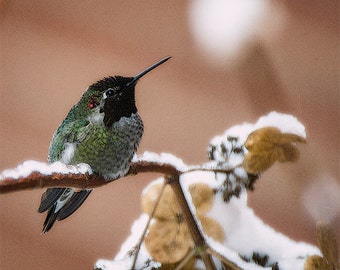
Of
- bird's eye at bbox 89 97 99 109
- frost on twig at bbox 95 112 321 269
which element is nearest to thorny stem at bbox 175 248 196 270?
frost on twig at bbox 95 112 321 269

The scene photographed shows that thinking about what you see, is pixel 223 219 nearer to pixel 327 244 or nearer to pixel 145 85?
pixel 327 244

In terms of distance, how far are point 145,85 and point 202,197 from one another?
34cm

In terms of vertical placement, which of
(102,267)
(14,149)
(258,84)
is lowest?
(102,267)

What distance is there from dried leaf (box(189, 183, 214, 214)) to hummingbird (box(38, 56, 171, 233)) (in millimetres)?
144

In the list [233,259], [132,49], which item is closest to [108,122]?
[132,49]

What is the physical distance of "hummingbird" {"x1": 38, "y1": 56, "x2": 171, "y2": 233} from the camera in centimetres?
42

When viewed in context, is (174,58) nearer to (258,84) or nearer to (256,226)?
(258,84)

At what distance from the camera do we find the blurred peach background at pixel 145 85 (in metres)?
0.54

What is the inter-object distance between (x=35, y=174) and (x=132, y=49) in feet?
1.37

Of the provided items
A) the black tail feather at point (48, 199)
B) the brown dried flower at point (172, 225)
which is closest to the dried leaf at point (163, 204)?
the brown dried flower at point (172, 225)

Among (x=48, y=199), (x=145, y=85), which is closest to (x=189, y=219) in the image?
(x=48, y=199)

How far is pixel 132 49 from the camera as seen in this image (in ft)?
1.91

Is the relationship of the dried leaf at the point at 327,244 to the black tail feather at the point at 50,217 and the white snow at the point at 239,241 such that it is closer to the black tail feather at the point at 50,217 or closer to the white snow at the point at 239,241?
the white snow at the point at 239,241

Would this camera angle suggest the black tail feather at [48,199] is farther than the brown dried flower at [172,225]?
Yes
